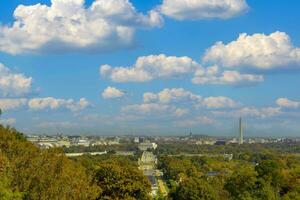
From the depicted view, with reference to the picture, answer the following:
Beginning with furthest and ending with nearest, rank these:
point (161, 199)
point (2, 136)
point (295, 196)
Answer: point (161, 199)
point (295, 196)
point (2, 136)

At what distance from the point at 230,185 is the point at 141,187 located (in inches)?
593

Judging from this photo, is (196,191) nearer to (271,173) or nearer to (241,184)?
(241,184)

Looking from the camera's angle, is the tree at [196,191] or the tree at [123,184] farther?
the tree at [196,191]

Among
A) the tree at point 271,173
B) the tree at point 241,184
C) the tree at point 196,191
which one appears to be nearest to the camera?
the tree at point 241,184

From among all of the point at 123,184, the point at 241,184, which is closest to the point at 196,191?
the point at 241,184

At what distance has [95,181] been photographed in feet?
205

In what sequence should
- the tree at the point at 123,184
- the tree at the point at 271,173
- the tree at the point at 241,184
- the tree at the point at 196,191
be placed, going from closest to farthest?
the tree at the point at 123,184 < the tree at the point at 241,184 < the tree at the point at 196,191 < the tree at the point at 271,173

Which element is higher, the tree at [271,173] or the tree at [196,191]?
the tree at [271,173]

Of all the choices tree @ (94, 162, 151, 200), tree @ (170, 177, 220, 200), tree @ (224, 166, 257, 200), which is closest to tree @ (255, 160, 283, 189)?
tree @ (224, 166, 257, 200)

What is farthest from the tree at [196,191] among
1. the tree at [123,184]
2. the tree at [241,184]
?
the tree at [123,184]

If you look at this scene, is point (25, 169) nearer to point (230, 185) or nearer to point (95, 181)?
point (95, 181)

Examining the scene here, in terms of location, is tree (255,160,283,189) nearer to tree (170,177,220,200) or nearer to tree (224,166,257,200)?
tree (224,166,257,200)

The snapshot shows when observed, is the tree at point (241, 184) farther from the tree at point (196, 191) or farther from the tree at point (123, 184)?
the tree at point (123, 184)

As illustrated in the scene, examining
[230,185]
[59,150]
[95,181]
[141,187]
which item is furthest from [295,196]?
[59,150]
